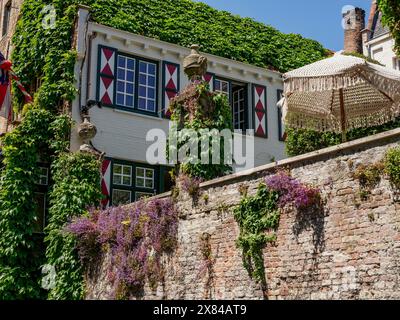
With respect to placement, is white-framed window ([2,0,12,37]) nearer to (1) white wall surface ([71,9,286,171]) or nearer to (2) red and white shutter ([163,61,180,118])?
(1) white wall surface ([71,9,286,171])

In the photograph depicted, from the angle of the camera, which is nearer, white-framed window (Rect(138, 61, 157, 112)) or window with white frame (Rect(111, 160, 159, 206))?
window with white frame (Rect(111, 160, 159, 206))

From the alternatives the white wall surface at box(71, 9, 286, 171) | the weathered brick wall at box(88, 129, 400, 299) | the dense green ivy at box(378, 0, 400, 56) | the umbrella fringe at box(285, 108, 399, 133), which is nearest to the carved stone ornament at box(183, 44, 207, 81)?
the umbrella fringe at box(285, 108, 399, 133)

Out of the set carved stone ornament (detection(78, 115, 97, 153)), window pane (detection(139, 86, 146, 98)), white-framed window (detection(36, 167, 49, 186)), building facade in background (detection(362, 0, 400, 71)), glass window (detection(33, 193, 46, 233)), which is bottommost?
glass window (detection(33, 193, 46, 233))

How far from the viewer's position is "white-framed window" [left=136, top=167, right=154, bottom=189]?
15.2 metres

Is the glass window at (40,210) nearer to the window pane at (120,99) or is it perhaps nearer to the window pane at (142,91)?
the window pane at (120,99)

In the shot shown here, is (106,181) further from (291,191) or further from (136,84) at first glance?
(291,191)

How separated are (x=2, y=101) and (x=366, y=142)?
986 centimetres

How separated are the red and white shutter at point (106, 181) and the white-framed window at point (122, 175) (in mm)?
217

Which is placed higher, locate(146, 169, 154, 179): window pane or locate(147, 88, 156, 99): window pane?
locate(147, 88, 156, 99): window pane

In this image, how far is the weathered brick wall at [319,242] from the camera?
725 centimetres

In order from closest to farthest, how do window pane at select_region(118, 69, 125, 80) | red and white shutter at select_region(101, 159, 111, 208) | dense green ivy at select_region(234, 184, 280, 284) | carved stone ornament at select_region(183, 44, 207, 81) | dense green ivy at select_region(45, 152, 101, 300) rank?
dense green ivy at select_region(234, 184, 280, 284) → carved stone ornament at select_region(183, 44, 207, 81) → dense green ivy at select_region(45, 152, 101, 300) → red and white shutter at select_region(101, 159, 111, 208) → window pane at select_region(118, 69, 125, 80)

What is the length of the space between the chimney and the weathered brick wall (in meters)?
14.8
